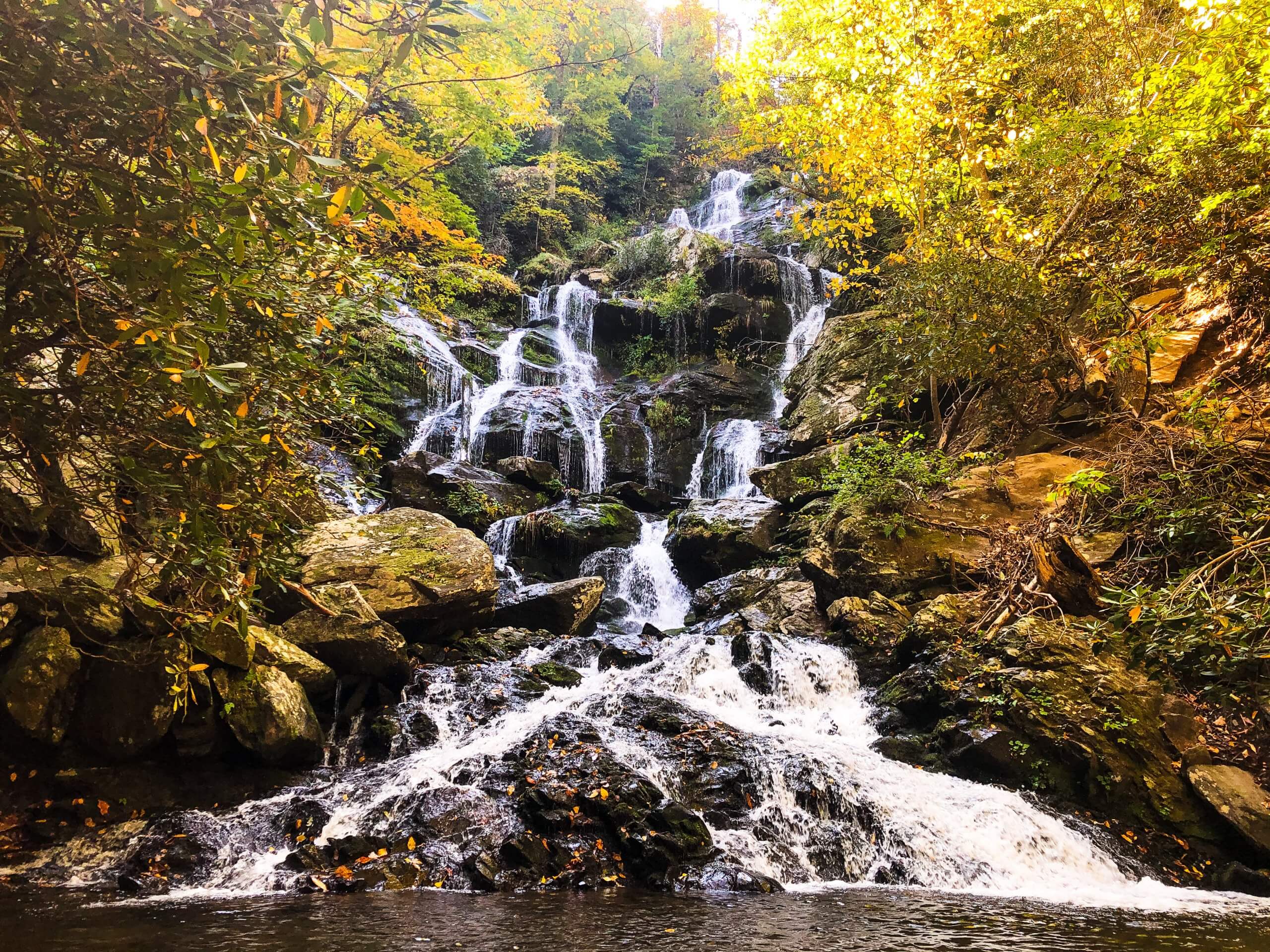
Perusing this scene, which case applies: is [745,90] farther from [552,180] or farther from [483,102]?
[552,180]

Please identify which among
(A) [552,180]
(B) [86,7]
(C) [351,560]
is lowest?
(C) [351,560]

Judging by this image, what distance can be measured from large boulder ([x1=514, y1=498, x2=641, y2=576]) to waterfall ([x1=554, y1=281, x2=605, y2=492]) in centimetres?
294

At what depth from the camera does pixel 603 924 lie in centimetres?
355

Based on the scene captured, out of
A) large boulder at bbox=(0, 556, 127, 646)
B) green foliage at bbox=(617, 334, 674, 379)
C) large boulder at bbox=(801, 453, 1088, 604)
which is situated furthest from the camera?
green foliage at bbox=(617, 334, 674, 379)

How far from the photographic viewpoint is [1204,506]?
16.9 ft

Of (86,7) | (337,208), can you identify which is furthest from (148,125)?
(337,208)

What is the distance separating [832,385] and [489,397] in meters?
8.96

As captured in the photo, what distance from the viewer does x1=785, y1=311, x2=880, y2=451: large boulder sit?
13742 millimetres

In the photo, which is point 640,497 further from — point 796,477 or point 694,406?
point 694,406

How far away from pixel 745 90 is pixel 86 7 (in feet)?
38.9

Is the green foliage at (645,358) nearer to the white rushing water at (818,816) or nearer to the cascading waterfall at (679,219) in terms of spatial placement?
the cascading waterfall at (679,219)

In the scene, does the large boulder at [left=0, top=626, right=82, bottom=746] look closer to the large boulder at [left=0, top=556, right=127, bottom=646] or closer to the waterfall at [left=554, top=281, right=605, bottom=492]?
the large boulder at [left=0, top=556, right=127, bottom=646]

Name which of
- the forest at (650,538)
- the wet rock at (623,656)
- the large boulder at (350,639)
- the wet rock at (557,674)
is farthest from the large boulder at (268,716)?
the wet rock at (623,656)

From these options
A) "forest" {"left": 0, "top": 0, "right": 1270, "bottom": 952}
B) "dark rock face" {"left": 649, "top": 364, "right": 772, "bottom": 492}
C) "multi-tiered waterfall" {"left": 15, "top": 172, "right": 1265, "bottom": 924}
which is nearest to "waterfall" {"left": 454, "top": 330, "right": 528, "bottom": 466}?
"forest" {"left": 0, "top": 0, "right": 1270, "bottom": 952}
